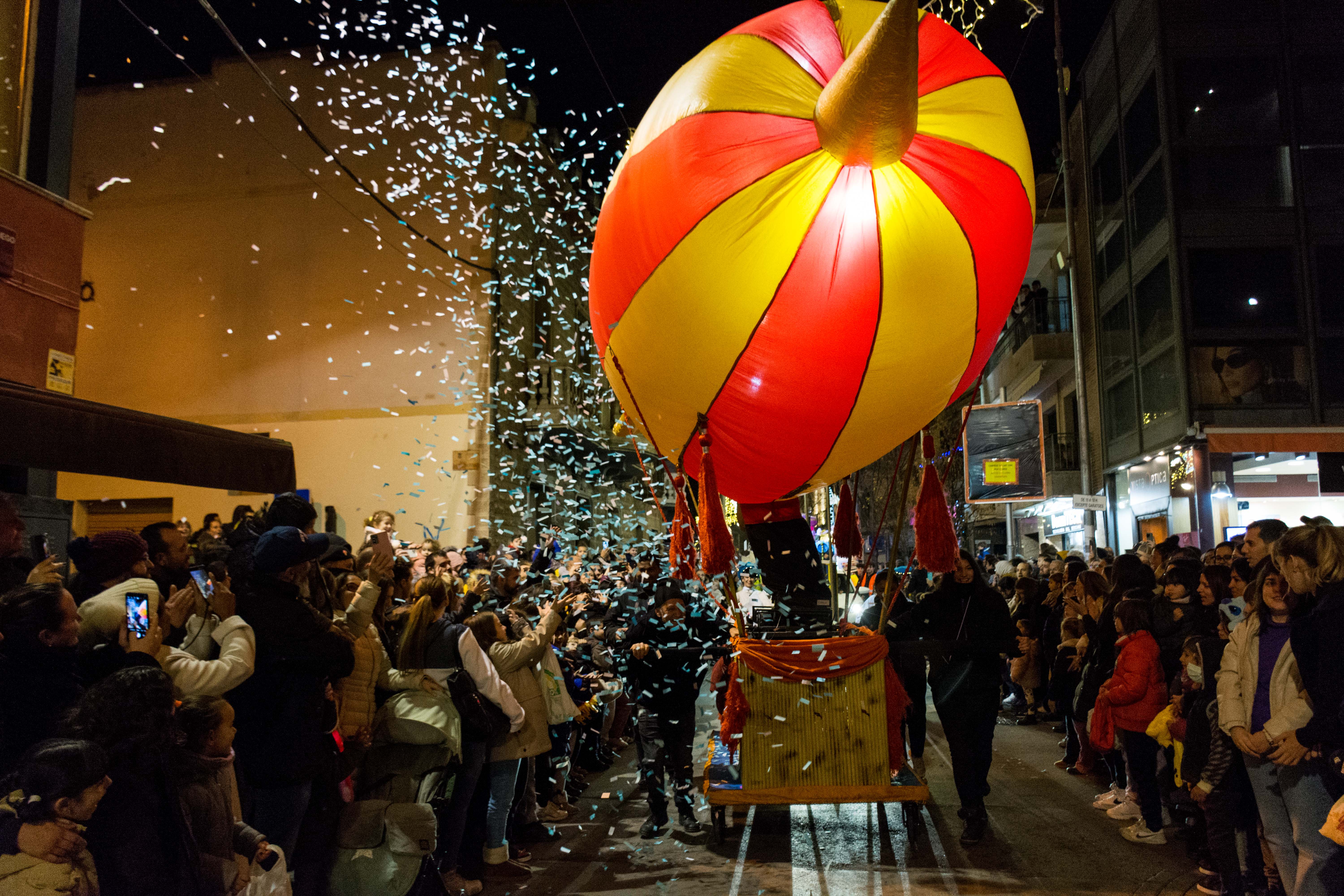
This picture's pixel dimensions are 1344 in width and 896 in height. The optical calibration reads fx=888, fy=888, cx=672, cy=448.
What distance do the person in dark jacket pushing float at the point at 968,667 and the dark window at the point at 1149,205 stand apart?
52.0 ft

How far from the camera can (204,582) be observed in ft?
13.8

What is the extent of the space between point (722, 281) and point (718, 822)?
3747mm

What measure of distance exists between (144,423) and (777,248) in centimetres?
488

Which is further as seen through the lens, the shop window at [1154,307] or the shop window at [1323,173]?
the shop window at [1154,307]

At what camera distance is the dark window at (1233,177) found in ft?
60.5

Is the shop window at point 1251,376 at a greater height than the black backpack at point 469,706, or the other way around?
the shop window at point 1251,376

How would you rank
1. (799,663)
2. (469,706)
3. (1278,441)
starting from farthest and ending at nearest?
(1278,441), (799,663), (469,706)

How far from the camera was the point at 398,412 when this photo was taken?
45.8ft

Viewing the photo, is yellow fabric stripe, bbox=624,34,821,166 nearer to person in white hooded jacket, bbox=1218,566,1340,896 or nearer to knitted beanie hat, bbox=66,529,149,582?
knitted beanie hat, bbox=66,529,149,582

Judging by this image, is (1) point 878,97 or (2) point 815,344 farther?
(2) point 815,344

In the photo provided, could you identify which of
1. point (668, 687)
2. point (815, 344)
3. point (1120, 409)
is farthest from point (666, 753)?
point (1120, 409)

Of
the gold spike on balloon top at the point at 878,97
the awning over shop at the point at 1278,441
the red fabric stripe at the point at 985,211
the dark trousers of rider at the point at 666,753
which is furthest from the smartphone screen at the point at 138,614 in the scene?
the awning over shop at the point at 1278,441

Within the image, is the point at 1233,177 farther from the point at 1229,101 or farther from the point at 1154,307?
the point at 1154,307

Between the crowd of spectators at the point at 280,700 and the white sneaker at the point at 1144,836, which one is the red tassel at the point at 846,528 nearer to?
the crowd of spectators at the point at 280,700
